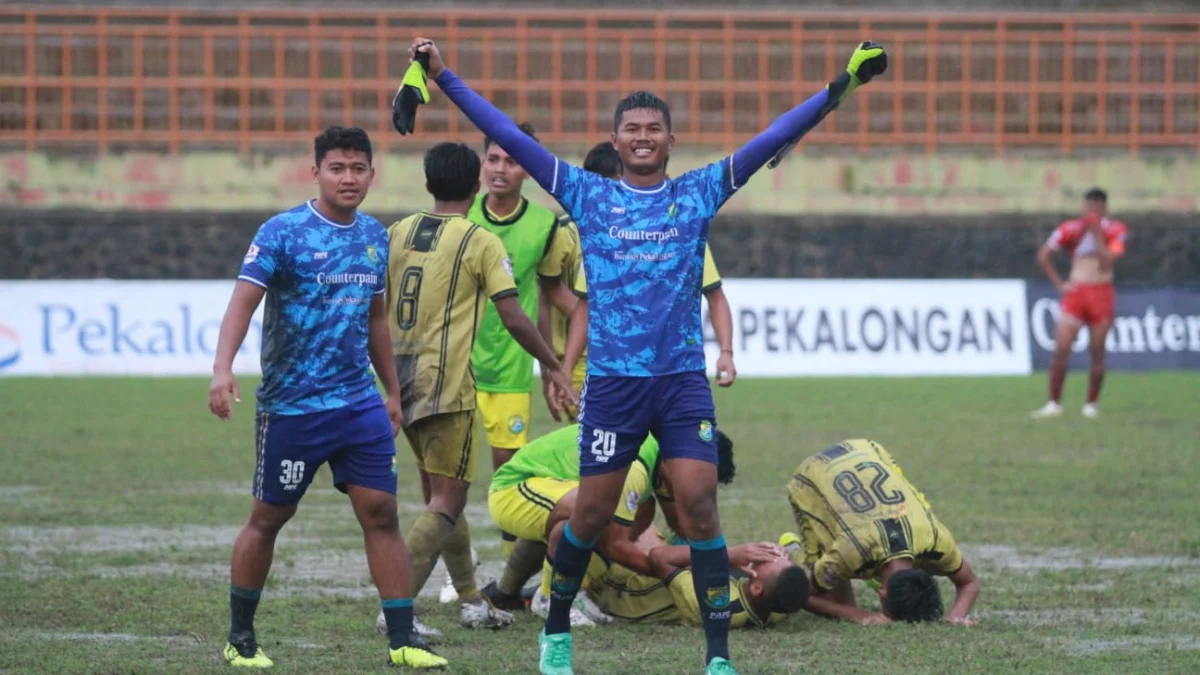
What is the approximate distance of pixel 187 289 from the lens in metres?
21.8

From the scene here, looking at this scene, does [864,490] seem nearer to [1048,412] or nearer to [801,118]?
[801,118]

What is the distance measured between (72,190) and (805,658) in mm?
20657

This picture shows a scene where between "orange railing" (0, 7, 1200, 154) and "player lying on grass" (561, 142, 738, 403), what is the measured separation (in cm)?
1753

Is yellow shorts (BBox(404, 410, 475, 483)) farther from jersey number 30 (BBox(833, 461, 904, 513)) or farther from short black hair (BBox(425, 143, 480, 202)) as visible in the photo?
jersey number 30 (BBox(833, 461, 904, 513))

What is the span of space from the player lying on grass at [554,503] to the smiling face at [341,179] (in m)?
1.63

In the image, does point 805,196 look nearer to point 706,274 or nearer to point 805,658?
point 706,274

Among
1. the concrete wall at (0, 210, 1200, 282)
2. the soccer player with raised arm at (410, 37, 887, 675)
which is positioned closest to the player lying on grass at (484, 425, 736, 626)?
the soccer player with raised arm at (410, 37, 887, 675)

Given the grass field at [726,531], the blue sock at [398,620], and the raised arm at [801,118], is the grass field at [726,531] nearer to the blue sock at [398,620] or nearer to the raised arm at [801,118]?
the blue sock at [398,620]

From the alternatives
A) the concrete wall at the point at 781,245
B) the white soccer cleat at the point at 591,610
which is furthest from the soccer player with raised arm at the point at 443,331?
the concrete wall at the point at 781,245

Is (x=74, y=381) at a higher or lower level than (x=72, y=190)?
lower

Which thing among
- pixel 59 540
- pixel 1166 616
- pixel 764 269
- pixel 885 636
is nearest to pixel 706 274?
pixel 885 636

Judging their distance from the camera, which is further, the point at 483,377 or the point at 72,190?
the point at 72,190

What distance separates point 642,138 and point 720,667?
1.92 m

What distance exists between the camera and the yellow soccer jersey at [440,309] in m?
7.82
